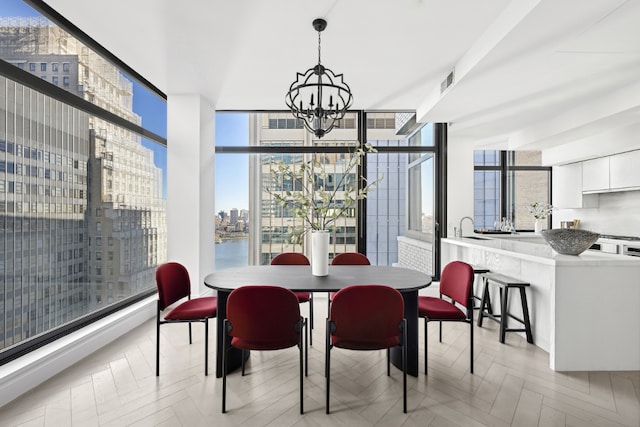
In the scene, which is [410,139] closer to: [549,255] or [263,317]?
[549,255]

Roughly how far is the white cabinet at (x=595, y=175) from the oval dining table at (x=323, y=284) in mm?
4075

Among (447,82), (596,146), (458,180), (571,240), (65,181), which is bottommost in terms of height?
(571,240)

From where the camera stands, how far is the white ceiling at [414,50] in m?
2.51

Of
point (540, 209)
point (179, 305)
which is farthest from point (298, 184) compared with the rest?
point (540, 209)

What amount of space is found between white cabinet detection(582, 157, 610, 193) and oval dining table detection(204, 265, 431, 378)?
13.4 feet

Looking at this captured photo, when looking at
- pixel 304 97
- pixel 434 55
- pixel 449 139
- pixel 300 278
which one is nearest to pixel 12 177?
pixel 300 278

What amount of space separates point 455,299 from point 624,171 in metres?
3.86

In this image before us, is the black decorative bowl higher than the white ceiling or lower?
lower

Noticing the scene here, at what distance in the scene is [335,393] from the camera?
7.74 feet

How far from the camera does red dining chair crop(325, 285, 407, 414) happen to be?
2.06 metres

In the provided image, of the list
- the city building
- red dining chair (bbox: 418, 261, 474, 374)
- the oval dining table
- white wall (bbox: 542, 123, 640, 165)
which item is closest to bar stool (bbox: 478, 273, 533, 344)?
the city building

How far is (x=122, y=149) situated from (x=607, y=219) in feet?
23.6

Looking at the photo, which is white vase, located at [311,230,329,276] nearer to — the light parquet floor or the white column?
the light parquet floor

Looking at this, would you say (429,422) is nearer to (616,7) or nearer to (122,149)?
(616,7)
